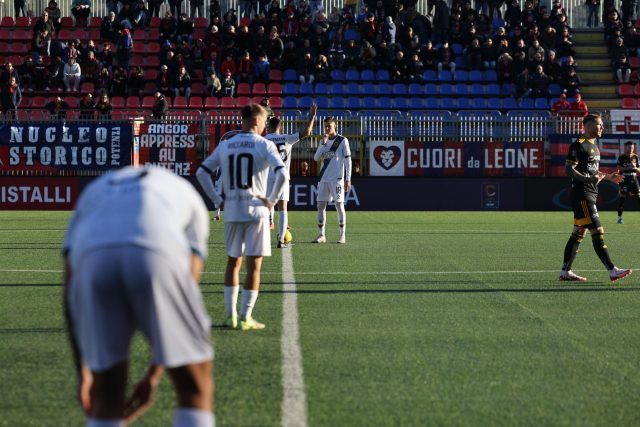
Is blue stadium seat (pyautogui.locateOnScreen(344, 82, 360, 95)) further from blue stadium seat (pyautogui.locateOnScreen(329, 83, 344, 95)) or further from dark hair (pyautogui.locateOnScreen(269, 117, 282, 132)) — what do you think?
dark hair (pyautogui.locateOnScreen(269, 117, 282, 132))

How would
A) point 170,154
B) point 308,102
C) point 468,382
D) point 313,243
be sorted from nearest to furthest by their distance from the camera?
1. point 468,382
2. point 313,243
3. point 170,154
4. point 308,102

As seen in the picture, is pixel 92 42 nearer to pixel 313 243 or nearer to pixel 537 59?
pixel 537 59

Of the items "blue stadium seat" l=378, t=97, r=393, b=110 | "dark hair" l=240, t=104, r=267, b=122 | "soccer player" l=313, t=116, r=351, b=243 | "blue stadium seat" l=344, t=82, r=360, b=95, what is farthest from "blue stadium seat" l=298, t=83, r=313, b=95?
"dark hair" l=240, t=104, r=267, b=122

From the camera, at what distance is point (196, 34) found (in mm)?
41750

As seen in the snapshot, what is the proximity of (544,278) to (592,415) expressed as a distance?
7.66 meters

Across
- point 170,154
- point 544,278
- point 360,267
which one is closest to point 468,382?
point 544,278

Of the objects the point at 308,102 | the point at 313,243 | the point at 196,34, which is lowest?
the point at 313,243

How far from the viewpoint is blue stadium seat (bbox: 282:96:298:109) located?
1460 inches

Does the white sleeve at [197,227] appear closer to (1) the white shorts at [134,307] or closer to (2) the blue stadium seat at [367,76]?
(1) the white shorts at [134,307]

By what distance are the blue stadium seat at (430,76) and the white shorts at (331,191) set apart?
19417 mm

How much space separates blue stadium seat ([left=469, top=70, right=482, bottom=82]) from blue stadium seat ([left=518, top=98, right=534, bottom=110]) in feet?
6.60

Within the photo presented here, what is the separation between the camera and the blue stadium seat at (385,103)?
3742 centimetres

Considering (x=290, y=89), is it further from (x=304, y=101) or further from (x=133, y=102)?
(x=133, y=102)

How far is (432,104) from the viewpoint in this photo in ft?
123
